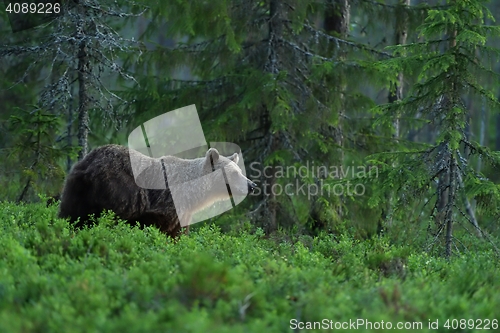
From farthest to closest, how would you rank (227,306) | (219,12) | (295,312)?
(219,12)
(295,312)
(227,306)

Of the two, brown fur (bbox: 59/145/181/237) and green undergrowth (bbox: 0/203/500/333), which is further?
brown fur (bbox: 59/145/181/237)

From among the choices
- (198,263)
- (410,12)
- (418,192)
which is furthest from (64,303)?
(410,12)

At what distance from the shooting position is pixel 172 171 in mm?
10500

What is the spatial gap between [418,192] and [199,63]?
660 cm

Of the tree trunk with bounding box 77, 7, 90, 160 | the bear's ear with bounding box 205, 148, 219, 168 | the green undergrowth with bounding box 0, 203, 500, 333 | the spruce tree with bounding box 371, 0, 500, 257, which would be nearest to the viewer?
the green undergrowth with bounding box 0, 203, 500, 333

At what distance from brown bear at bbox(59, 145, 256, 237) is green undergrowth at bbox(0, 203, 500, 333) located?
2.18 metres

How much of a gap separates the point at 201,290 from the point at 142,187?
5.01 meters

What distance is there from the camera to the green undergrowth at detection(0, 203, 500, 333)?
4703 millimetres

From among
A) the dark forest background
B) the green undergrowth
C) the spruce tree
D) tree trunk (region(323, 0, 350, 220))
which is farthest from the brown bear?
tree trunk (region(323, 0, 350, 220))

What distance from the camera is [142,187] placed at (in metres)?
10.0

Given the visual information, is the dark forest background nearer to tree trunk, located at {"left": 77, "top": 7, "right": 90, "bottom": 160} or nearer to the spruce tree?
tree trunk, located at {"left": 77, "top": 7, "right": 90, "bottom": 160}

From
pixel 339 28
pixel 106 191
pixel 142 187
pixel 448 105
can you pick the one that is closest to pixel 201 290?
pixel 106 191

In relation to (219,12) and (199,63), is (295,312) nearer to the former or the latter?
(219,12)

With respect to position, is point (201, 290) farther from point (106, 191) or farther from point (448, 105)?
point (448, 105)
